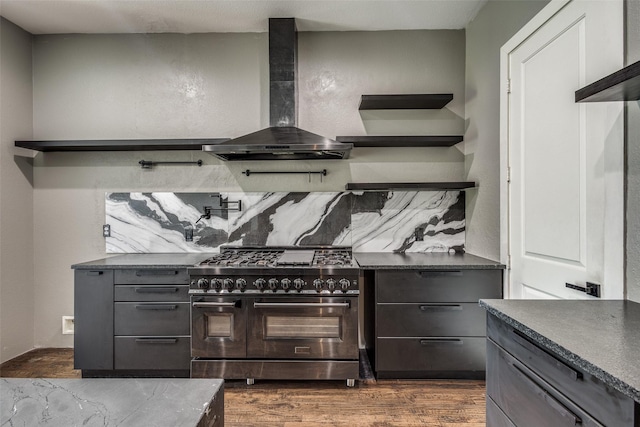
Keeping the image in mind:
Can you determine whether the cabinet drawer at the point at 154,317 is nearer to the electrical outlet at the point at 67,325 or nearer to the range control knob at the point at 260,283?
the range control knob at the point at 260,283

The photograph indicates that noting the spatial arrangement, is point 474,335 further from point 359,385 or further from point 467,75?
point 467,75

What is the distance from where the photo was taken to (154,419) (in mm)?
730

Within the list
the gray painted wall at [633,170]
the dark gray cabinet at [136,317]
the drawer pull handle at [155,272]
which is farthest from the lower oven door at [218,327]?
the gray painted wall at [633,170]

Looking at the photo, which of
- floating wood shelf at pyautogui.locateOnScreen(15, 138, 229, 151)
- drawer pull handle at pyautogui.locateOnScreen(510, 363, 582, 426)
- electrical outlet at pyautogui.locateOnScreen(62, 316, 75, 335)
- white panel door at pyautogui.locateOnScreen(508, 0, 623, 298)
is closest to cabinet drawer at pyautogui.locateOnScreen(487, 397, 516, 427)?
drawer pull handle at pyautogui.locateOnScreen(510, 363, 582, 426)

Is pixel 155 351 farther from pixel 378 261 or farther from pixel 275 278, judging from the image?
pixel 378 261

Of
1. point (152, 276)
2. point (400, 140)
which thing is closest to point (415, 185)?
point (400, 140)

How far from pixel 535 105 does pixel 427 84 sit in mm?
1230

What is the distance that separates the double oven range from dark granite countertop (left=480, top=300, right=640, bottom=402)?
118 cm

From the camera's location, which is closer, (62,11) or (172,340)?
(172,340)

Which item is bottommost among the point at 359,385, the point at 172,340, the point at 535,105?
the point at 359,385

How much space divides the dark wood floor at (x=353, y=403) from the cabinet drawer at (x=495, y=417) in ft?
2.44

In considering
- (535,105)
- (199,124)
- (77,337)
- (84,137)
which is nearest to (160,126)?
(199,124)

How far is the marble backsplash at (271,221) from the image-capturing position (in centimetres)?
310

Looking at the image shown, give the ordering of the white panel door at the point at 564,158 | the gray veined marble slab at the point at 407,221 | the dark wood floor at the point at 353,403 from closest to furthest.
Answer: the white panel door at the point at 564,158
the dark wood floor at the point at 353,403
the gray veined marble slab at the point at 407,221
